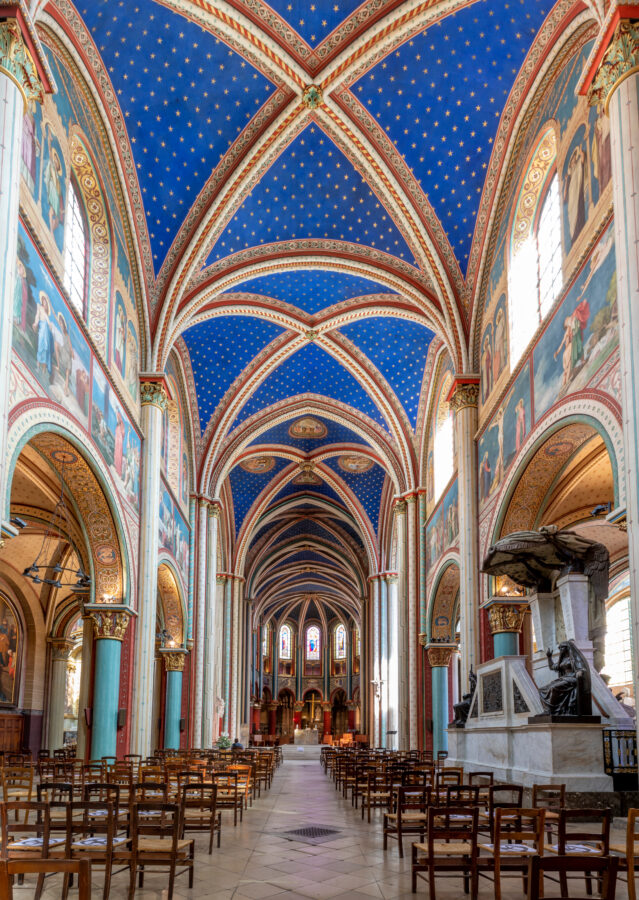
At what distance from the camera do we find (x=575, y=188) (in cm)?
1484

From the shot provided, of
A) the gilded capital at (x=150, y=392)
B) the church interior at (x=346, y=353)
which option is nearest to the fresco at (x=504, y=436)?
the church interior at (x=346, y=353)

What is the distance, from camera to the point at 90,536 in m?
19.5

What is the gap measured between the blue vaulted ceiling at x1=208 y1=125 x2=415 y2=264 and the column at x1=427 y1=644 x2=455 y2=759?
41.9ft

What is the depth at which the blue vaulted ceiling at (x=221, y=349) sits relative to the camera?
2816 centimetres

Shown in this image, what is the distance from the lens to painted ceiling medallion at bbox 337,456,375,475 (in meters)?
39.8

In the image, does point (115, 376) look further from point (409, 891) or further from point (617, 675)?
point (617, 675)

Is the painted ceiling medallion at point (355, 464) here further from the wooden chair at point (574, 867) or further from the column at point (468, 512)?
the wooden chair at point (574, 867)

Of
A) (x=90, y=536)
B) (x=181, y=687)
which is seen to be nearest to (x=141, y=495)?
(x=90, y=536)

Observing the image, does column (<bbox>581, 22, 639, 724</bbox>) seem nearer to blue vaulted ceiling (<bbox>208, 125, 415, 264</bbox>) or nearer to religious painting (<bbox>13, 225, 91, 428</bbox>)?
religious painting (<bbox>13, 225, 91, 428</bbox>)

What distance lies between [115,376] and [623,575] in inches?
915

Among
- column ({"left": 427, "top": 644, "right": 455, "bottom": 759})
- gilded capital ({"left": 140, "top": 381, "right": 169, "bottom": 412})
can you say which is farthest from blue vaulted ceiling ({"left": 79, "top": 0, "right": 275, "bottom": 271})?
column ({"left": 427, "top": 644, "right": 455, "bottom": 759})

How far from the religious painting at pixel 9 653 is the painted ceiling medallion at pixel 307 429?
43.7ft

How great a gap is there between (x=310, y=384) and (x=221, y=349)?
4.91 meters

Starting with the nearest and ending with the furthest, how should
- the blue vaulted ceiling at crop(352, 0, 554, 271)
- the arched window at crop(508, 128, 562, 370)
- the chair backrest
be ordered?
the chair backrest
the arched window at crop(508, 128, 562, 370)
the blue vaulted ceiling at crop(352, 0, 554, 271)
